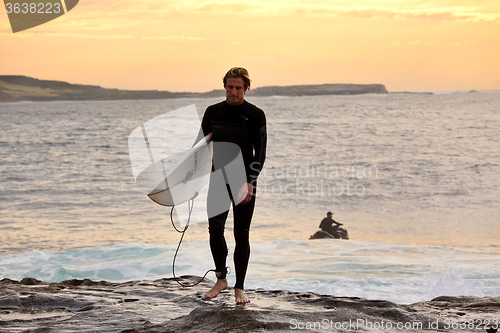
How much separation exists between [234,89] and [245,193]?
0.93 meters

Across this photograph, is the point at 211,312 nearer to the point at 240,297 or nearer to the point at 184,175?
the point at 240,297

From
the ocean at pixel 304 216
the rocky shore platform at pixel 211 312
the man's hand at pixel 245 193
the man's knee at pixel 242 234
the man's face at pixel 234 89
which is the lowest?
the ocean at pixel 304 216

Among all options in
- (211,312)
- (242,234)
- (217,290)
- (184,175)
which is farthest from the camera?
(217,290)

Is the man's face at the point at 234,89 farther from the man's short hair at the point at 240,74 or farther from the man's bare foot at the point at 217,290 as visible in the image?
the man's bare foot at the point at 217,290

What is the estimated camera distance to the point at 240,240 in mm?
4438

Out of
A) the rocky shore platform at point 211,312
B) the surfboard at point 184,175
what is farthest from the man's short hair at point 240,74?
the rocky shore platform at point 211,312

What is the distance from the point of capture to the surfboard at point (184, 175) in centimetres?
454

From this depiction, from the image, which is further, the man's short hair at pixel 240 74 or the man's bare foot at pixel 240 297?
the man's bare foot at pixel 240 297

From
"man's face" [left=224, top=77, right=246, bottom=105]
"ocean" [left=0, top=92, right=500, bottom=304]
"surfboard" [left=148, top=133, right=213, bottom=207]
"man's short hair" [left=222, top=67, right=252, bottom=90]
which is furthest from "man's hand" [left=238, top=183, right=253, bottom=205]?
"ocean" [left=0, top=92, right=500, bottom=304]

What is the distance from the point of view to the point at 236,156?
14.6 ft

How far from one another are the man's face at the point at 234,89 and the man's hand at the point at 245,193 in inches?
30.2

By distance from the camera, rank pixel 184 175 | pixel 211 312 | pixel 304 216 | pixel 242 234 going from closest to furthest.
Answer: pixel 211 312
pixel 242 234
pixel 184 175
pixel 304 216

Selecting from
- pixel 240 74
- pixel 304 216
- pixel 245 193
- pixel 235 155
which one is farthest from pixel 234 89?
pixel 304 216

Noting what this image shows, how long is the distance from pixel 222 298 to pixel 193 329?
3.33ft
